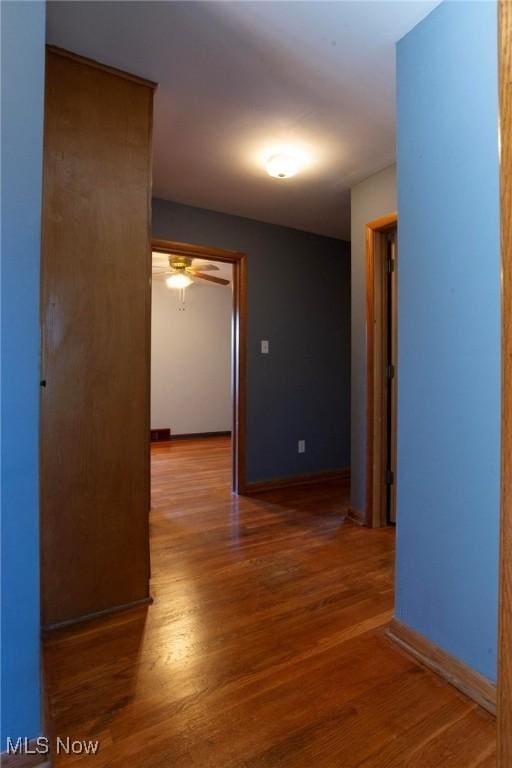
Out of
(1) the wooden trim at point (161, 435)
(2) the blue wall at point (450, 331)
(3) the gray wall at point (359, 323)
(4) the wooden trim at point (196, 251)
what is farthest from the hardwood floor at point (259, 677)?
(1) the wooden trim at point (161, 435)

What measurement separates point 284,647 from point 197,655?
31cm

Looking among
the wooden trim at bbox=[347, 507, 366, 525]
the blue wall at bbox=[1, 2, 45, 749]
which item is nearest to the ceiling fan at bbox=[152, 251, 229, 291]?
the wooden trim at bbox=[347, 507, 366, 525]

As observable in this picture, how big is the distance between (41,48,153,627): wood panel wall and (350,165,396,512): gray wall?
1544 millimetres

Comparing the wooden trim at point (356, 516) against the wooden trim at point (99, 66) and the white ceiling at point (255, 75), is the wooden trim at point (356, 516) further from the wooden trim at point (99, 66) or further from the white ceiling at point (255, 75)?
the wooden trim at point (99, 66)

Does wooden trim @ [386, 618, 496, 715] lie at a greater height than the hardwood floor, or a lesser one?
greater

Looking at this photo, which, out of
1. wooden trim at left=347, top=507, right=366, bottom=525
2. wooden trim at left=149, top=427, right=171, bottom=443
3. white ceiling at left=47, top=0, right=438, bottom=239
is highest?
white ceiling at left=47, top=0, right=438, bottom=239

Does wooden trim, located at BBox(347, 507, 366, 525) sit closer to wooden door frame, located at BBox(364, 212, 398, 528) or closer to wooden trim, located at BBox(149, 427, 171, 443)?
wooden door frame, located at BBox(364, 212, 398, 528)

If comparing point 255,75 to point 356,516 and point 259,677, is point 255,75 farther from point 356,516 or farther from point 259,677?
point 356,516

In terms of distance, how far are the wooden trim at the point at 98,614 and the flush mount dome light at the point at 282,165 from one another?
8.01 feet

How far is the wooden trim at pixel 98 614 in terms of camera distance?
161cm

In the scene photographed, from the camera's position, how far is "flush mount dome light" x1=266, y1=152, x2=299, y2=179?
8.05ft

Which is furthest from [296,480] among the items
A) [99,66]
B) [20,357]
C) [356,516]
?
[99,66]

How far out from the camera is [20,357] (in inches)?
39.4

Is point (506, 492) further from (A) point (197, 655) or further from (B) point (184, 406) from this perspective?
(B) point (184, 406)
